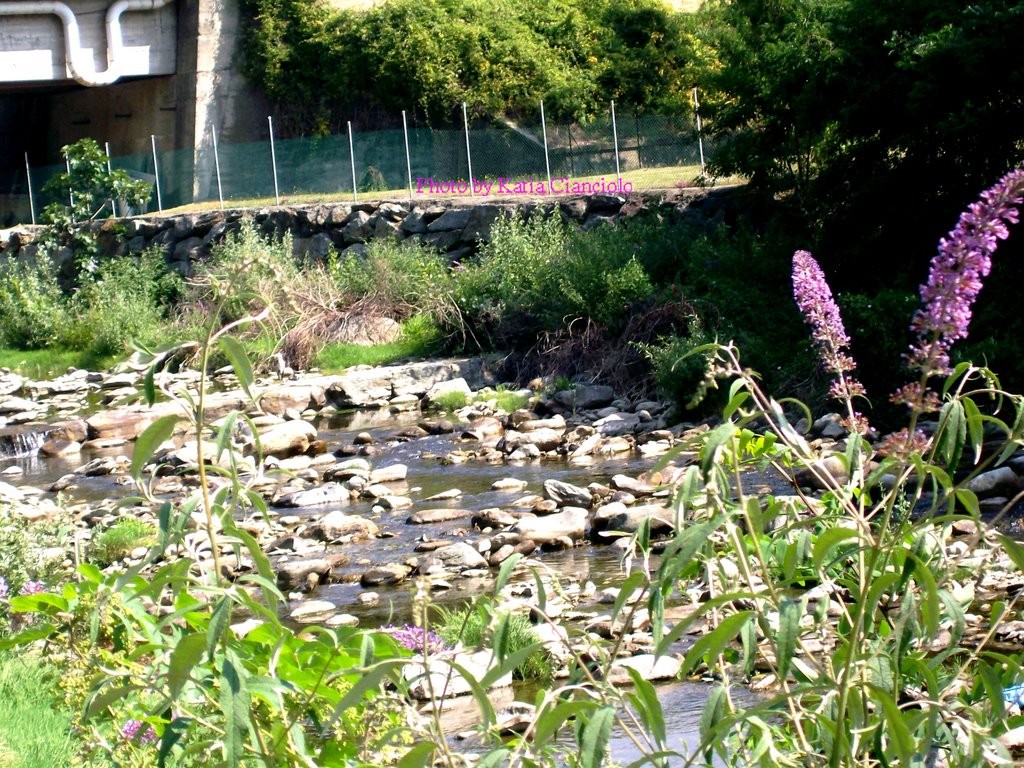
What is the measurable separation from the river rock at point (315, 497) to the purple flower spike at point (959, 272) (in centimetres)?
886

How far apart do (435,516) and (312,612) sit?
2349 mm

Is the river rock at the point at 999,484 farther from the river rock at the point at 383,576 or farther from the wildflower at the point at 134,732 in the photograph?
the wildflower at the point at 134,732

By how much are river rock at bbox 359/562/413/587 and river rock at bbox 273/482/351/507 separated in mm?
2605

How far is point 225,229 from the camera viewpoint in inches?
800

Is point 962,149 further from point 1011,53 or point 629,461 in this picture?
point 629,461

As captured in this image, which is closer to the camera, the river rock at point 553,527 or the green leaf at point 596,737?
the green leaf at point 596,737

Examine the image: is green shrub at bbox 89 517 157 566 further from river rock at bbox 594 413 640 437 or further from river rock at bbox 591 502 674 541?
river rock at bbox 594 413 640 437

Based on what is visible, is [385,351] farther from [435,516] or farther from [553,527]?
[553,527]

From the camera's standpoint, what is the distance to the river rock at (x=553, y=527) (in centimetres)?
803

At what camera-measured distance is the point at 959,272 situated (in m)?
1.56

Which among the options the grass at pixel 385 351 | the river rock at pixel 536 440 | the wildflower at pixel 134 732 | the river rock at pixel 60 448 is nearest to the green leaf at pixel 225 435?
the wildflower at pixel 134 732

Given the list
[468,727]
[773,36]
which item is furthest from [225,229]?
[468,727]

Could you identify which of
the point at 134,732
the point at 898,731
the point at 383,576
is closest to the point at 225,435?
the point at 898,731

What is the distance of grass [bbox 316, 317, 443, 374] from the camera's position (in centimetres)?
1596
